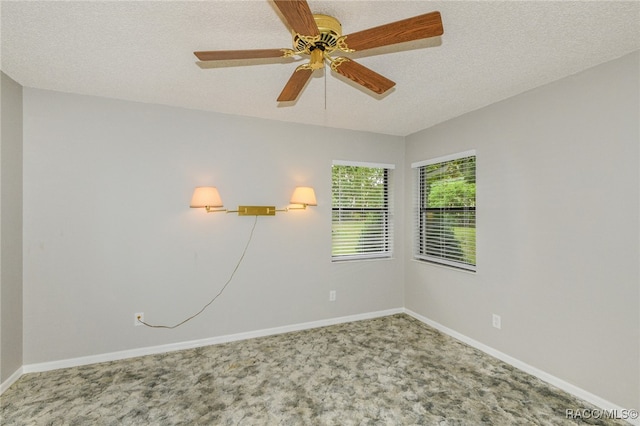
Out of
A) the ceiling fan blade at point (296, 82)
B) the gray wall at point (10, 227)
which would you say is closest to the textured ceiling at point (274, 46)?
the ceiling fan blade at point (296, 82)

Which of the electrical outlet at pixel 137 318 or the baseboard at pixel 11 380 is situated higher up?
the electrical outlet at pixel 137 318

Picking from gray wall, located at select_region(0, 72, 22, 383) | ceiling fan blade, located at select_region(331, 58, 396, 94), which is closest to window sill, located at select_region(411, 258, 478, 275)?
ceiling fan blade, located at select_region(331, 58, 396, 94)

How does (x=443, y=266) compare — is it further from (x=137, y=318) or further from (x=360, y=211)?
(x=137, y=318)

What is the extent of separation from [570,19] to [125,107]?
3542 millimetres

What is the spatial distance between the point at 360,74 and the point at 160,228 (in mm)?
2436

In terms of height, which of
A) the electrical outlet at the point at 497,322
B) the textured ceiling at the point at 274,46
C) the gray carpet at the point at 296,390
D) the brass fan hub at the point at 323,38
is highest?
the textured ceiling at the point at 274,46

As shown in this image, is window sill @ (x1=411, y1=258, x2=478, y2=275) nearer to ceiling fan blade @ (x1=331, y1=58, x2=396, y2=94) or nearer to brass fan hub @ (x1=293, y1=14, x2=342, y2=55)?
ceiling fan blade @ (x1=331, y1=58, x2=396, y2=94)

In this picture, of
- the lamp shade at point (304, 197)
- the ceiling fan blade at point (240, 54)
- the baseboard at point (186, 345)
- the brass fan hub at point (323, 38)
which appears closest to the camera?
the brass fan hub at point (323, 38)

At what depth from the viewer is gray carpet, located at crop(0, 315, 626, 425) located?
2.02 meters

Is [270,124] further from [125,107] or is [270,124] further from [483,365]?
[483,365]

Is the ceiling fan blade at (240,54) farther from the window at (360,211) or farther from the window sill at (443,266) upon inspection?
the window sill at (443,266)

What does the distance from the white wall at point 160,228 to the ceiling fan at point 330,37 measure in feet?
5.52

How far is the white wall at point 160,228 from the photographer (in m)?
2.63

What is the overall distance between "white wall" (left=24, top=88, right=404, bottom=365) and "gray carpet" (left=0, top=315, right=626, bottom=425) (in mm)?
381
